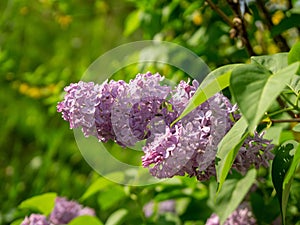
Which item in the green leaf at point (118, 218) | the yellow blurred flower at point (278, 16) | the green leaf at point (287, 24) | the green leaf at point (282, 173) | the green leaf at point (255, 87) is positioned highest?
the green leaf at point (255, 87)

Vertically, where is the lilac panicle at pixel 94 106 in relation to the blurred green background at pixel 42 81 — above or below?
above

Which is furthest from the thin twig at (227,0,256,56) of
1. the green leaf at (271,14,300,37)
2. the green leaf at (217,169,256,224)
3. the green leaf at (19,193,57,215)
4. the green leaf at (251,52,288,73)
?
the green leaf at (19,193,57,215)

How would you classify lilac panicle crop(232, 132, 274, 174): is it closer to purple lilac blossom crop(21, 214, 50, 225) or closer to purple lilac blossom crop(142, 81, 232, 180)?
purple lilac blossom crop(142, 81, 232, 180)

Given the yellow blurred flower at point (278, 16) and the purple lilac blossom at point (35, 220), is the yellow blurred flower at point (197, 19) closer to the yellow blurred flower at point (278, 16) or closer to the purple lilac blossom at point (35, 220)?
the yellow blurred flower at point (278, 16)


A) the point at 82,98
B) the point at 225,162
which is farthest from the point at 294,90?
the point at 82,98

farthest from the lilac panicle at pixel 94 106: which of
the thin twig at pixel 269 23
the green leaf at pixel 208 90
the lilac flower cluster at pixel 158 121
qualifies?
the thin twig at pixel 269 23

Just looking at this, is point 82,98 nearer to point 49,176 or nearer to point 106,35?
point 49,176

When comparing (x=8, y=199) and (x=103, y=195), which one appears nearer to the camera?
(x=103, y=195)
